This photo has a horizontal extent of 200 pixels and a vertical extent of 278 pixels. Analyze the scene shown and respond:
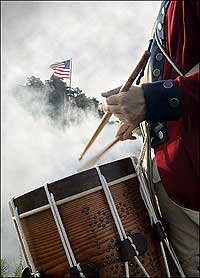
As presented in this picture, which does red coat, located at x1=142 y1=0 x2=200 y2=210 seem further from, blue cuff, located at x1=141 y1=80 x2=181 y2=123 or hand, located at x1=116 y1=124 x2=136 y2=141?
hand, located at x1=116 y1=124 x2=136 y2=141

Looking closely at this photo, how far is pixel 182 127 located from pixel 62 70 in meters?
2.15

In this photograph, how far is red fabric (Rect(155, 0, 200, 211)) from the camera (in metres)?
1.24

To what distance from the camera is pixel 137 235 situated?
1301mm

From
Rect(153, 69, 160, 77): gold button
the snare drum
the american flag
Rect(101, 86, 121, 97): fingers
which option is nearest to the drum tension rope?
the snare drum

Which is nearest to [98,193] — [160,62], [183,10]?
[160,62]

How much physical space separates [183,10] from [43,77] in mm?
2883

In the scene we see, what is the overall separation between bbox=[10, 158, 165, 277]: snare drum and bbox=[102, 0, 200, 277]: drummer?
0.10 metres

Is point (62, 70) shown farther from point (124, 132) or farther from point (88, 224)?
point (88, 224)

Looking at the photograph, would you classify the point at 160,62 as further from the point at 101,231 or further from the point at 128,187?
the point at 101,231

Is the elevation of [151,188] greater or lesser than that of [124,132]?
lesser

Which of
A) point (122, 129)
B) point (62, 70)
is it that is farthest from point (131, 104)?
point (62, 70)

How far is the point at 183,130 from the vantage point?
1267mm

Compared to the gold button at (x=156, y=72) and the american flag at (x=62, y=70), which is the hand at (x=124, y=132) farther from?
the american flag at (x=62, y=70)

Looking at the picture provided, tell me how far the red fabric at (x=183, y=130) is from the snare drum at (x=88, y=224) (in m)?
0.14
